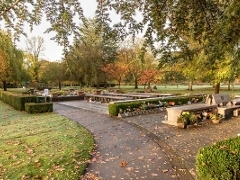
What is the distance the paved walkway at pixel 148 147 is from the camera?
5.70 m

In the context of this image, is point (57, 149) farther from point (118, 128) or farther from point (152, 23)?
point (152, 23)

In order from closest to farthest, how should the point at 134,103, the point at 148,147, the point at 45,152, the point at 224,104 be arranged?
1. the point at 45,152
2. the point at 148,147
3. the point at 224,104
4. the point at 134,103

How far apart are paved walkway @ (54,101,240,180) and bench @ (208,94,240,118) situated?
811 mm

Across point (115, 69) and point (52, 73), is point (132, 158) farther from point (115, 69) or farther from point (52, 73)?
point (52, 73)

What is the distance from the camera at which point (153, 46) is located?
2629mm

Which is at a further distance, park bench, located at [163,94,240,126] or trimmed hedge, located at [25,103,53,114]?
trimmed hedge, located at [25,103,53,114]

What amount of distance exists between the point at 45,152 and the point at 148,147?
3.64 metres

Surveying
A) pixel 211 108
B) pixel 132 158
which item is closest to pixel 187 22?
pixel 132 158

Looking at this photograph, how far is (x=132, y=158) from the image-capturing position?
6.73m

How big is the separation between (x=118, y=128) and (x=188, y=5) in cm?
873

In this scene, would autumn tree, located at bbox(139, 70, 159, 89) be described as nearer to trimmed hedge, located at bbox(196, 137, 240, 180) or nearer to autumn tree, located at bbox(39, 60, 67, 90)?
autumn tree, located at bbox(39, 60, 67, 90)

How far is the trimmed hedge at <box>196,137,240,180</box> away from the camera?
4.07 meters

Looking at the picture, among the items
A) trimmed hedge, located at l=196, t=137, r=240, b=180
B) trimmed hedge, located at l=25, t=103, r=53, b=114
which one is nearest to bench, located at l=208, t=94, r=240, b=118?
trimmed hedge, located at l=196, t=137, r=240, b=180

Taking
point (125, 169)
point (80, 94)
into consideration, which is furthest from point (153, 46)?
point (80, 94)
